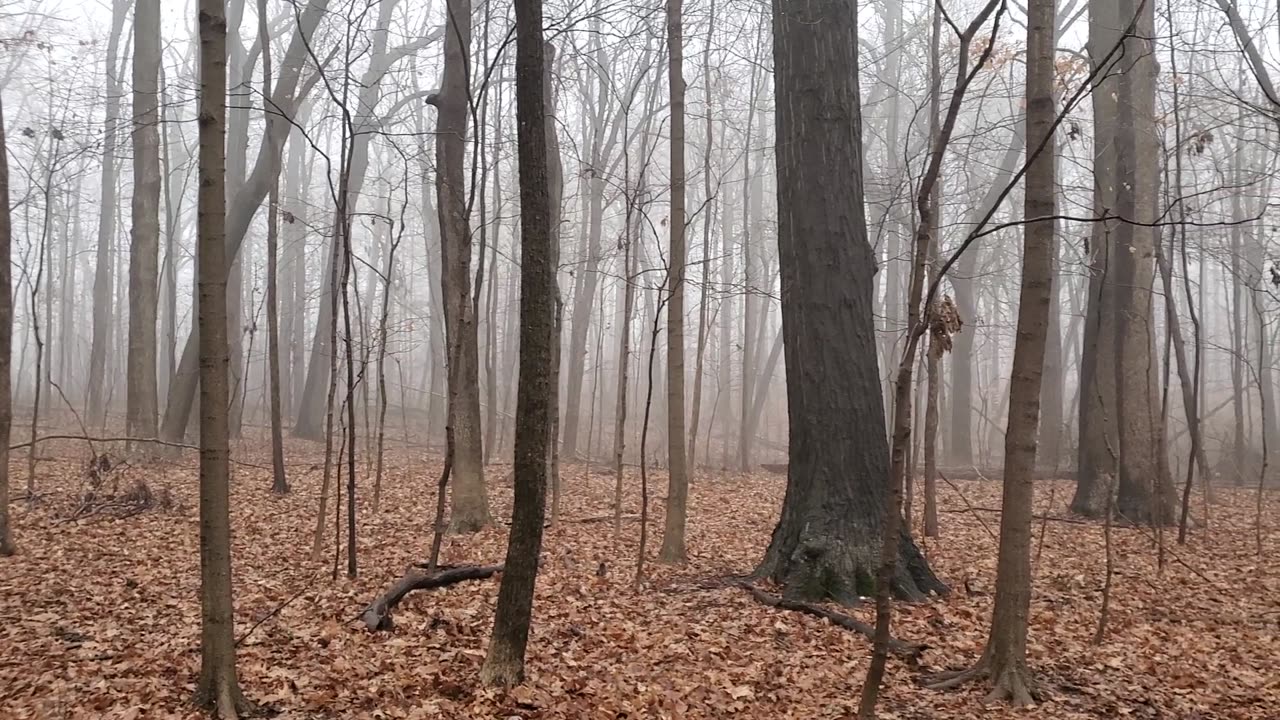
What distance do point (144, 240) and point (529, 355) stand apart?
11.1 m

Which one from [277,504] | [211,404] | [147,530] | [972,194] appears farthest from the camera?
[972,194]

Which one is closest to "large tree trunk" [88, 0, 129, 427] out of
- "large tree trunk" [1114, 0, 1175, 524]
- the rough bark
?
the rough bark

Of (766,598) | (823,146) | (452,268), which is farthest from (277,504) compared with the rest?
(823,146)

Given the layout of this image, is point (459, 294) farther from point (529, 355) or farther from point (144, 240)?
point (144, 240)

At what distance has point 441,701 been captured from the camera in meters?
4.16

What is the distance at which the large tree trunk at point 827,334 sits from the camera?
6.28m

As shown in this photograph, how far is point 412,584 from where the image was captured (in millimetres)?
5895

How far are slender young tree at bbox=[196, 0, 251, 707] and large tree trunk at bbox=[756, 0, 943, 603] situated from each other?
388cm

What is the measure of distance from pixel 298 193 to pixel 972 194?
70.5ft

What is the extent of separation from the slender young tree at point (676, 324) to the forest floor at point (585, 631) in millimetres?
407

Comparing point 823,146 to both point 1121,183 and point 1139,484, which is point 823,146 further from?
point 1139,484

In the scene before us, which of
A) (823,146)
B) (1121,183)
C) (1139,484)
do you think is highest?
(1121,183)

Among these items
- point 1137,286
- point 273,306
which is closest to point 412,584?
point 273,306

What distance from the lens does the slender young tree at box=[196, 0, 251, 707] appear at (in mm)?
3721
